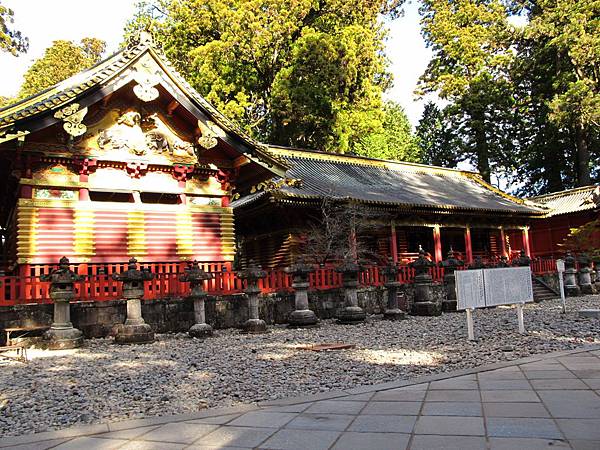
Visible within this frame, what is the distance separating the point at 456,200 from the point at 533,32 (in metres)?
19.6

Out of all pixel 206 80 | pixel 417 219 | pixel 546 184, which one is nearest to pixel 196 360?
pixel 417 219

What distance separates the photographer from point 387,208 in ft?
60.3

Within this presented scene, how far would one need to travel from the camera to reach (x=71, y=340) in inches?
356

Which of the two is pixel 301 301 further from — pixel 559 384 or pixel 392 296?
pixel 559 384

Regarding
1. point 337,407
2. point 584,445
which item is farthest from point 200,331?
point 584,445

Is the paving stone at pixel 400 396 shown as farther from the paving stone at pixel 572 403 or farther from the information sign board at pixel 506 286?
the information sign board at pixel 506 286

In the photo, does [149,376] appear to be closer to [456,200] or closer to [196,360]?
[196,360]

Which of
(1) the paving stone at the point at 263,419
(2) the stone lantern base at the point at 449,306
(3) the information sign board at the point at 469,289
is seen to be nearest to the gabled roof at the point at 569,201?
(2) the stone lantern base at the point at 449,306

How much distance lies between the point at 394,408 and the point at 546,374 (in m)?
2.23

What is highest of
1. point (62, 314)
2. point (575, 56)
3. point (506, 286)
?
point (575, 56)

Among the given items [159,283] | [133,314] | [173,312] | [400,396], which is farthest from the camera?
[159,283]

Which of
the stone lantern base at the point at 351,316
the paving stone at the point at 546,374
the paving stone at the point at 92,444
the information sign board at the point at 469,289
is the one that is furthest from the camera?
the stone lantern base at the point at 351,316

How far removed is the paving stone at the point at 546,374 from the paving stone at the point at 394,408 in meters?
1.75

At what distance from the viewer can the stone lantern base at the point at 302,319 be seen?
446 inches
